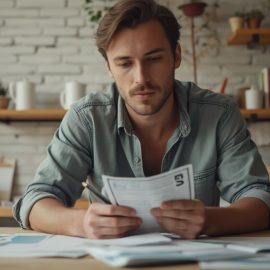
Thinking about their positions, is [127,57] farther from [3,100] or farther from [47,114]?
[3,100]

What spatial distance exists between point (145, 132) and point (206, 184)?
0.80ft

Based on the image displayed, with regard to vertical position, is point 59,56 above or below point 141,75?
above

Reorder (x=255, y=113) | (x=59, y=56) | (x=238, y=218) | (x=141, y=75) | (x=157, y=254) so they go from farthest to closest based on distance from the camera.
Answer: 1. (x=59, y=56)
2. (x=255, y=113)
3. (x=141, y=75)
4. (x=238, y=218)
5. (x=157, y=254)

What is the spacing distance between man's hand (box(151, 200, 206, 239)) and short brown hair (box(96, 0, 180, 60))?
585 mm

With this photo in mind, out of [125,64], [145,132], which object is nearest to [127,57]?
[125,64]

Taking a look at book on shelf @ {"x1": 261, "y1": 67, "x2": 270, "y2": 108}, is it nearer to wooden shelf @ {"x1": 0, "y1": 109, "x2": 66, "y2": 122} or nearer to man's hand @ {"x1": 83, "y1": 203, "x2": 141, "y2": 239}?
wooden shelf @ {"x1": 0, "y1": 109, "x2": 66, "y2": 122}

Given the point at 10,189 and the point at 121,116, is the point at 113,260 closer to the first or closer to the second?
the point at 121,116

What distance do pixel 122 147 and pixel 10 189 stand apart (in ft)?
5.56

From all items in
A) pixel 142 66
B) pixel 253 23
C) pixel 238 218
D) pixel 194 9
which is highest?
pixel 194 9

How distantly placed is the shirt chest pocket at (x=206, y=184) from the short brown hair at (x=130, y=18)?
1.28 ft

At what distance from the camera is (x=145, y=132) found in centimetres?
138

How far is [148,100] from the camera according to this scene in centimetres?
125

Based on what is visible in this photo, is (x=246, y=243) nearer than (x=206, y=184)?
Yes

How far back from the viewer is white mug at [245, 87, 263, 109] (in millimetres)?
2678
